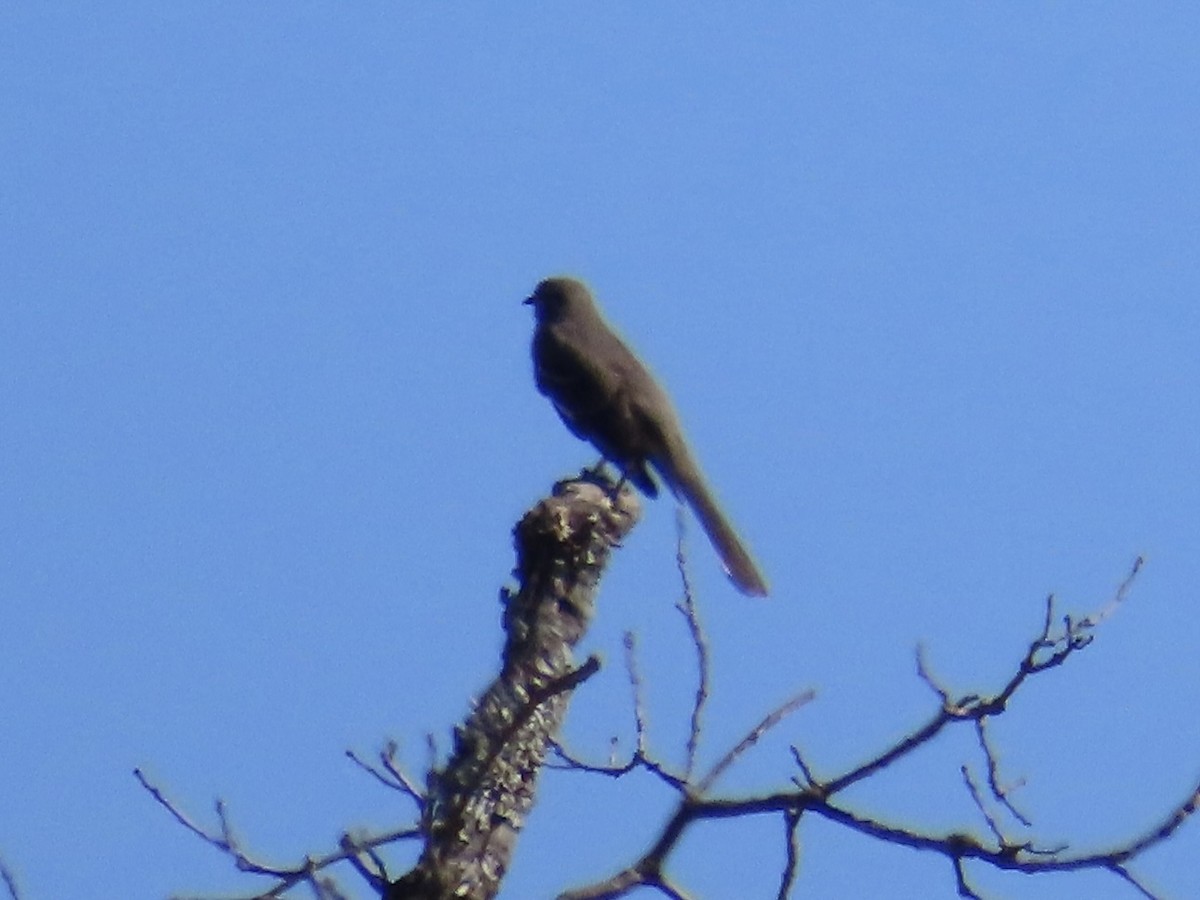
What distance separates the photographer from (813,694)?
19.6 feet

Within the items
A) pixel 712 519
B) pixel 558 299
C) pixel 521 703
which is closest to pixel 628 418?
pixel 712 519

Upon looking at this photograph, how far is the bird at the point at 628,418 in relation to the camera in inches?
376

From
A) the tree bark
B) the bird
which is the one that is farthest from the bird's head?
the tree bark

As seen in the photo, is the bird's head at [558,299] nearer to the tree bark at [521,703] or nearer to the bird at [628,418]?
the bird at [628,418]

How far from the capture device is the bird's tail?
31.2 ft

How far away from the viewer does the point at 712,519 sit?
9.77 meters

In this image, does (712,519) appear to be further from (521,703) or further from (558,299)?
(521,703)

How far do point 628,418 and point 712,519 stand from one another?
0.60 m

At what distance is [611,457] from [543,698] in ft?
14.3

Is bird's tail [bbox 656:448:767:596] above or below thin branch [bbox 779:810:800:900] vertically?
above

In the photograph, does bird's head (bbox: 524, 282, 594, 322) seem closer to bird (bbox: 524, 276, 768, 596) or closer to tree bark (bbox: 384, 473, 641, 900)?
bird (bbox: 524, 276, 768, 596)

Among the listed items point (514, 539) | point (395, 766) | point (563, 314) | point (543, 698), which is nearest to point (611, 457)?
point (563, 314)

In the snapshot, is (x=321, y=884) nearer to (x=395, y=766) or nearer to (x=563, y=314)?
(x=395, y=766)

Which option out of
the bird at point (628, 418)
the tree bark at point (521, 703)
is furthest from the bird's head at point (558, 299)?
the tree bark at point (521, 703)
